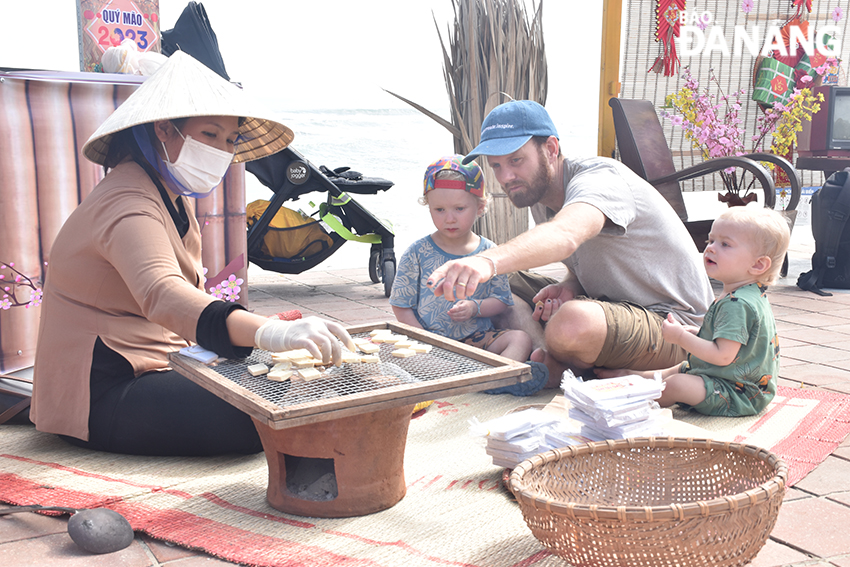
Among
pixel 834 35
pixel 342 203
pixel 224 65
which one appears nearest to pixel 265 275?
pixel 342 203

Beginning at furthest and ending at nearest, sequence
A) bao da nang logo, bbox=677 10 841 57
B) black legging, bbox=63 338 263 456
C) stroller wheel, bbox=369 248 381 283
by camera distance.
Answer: bao da nang logo, bbox=677 10 841 57, stroller wheel, bbox=369 248 381 283, black legging, bbox=63 338 263 456

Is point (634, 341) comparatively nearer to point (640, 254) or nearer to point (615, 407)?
point (640, 254)

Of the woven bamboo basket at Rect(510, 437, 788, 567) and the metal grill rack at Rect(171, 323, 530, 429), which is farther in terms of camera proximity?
the metal grill rack at Rect(171, 323, 530, 429)

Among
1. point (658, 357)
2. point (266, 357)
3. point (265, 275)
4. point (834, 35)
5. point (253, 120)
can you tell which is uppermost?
point (834, 35)

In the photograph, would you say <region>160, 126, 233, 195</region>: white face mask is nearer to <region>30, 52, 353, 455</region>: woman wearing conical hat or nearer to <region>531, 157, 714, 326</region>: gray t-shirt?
<region>30, 52, 353, 455</region>: woman wearing conical hat

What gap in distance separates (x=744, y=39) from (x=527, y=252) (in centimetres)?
509

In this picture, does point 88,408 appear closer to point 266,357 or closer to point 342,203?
point 266,357

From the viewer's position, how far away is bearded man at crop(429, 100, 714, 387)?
2688 mm

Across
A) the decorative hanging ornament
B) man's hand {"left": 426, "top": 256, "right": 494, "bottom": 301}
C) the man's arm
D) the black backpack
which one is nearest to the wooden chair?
the black backpack

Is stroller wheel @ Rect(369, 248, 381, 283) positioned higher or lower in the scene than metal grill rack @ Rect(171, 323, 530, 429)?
lower

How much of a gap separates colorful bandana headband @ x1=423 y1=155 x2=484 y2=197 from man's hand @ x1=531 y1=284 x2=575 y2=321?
494mm

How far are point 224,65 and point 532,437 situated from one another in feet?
9.56

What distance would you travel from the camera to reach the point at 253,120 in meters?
2.46

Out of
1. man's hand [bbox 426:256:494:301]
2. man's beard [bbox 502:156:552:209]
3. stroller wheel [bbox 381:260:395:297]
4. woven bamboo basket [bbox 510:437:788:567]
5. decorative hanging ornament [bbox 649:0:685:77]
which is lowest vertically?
stroller wheel [bbox 381:260:395:297]
